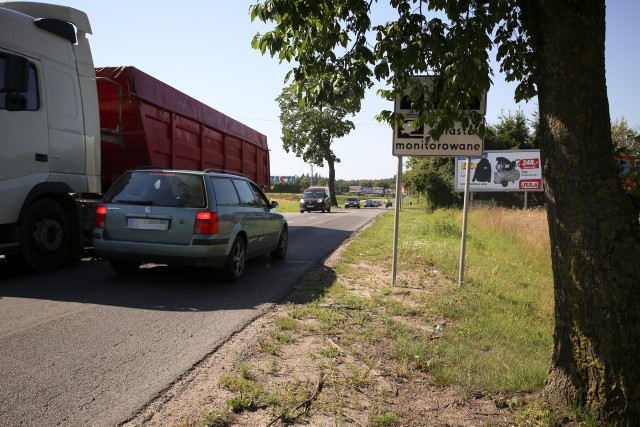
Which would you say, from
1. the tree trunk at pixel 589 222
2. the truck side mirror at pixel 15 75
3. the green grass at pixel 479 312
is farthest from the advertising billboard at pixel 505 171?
the tree trunk at pixel 589 222

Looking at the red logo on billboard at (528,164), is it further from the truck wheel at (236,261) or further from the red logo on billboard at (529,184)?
the truck wheel at (236,261)

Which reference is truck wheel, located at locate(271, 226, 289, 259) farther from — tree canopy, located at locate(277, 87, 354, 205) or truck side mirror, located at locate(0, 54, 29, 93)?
tree canopy, located at locate(277, 87, 354, 205)

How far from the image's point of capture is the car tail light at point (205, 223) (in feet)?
21.4

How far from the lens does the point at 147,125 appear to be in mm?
8898

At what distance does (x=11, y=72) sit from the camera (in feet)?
19.7

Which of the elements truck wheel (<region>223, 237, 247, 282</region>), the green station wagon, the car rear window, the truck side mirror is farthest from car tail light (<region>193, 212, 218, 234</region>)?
the truck side mirror

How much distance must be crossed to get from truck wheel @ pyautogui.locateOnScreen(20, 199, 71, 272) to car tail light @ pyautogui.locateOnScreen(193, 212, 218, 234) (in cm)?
235

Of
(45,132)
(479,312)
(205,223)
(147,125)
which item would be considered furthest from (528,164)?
(45,132)

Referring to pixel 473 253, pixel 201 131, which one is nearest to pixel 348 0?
pixel 201 131

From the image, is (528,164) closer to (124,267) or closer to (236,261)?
(236,261)

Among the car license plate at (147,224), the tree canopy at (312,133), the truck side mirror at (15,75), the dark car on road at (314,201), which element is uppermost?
the tree canopy at (312,133)

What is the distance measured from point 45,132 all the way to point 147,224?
205 centimetres

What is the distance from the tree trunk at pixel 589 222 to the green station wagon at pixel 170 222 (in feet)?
15.2

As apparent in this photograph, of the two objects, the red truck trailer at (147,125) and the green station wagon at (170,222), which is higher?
the red truck trailer at (147,125)
